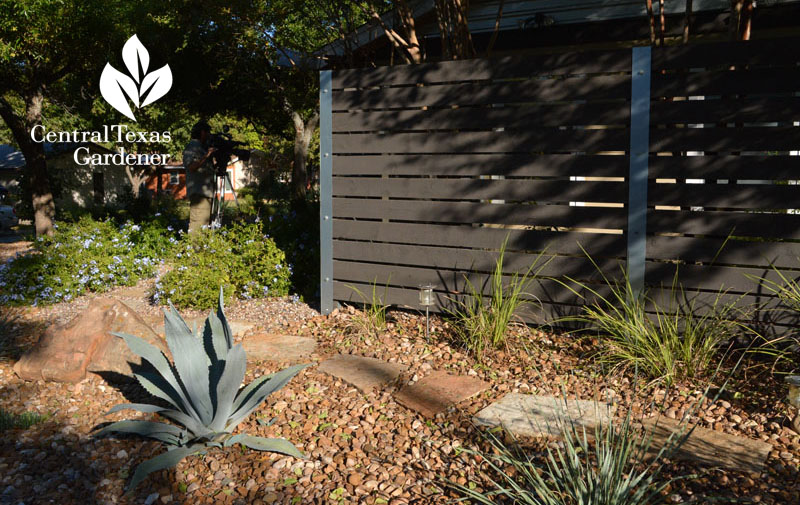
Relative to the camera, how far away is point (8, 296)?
6414 mm

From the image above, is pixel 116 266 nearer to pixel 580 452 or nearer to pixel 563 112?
pixel 563 112

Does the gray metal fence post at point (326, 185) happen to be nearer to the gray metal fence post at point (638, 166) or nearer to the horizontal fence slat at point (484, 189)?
the horizontal fence slat at point (484, 189)

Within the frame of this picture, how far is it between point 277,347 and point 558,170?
2402mm

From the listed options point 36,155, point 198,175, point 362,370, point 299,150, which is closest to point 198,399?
point 362,370

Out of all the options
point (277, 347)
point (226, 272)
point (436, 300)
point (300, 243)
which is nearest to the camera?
point (277, 347)

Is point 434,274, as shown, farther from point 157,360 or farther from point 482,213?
point 157,360

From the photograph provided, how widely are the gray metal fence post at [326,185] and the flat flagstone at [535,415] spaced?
230cm

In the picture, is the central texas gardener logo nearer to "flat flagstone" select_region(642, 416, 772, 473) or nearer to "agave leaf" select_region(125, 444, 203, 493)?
"agave leaf" select_region(125, 444, 203, 493)

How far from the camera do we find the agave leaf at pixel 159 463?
8.59ft

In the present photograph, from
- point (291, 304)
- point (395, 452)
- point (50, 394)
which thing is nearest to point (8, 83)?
point (291, 304)

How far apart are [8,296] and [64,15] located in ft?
16.3

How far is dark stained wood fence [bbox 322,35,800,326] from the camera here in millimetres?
3867

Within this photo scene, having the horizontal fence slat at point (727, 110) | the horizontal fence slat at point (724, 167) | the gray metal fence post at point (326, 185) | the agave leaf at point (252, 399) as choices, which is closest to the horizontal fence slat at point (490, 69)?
the gray metal fence post at point (326, 185)

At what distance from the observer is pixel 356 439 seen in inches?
120
